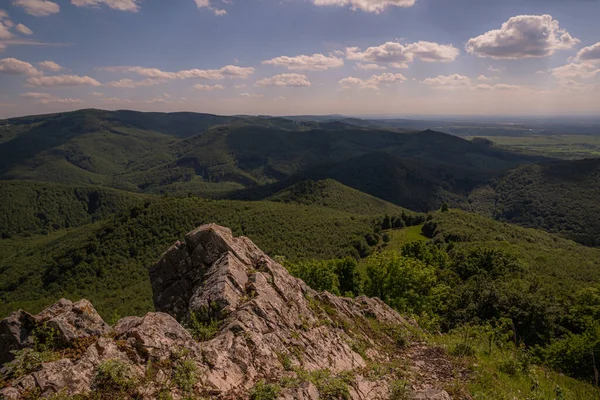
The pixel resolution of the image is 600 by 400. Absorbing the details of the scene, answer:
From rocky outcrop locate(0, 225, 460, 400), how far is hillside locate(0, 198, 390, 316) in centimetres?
6928

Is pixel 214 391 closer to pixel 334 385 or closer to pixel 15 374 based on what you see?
pixel 334 385

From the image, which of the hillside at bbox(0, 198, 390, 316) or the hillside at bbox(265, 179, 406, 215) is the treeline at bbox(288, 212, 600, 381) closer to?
the hillside at bbox(0, 198, 390, 316)

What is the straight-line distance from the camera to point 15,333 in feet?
36.9

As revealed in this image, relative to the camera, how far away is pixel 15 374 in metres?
8.96

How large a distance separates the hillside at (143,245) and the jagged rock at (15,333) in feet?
237

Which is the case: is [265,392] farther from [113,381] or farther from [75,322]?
[75,322]

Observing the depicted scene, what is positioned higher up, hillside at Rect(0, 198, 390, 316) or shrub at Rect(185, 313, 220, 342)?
shrub at Rect(185, 313, 220, 342)

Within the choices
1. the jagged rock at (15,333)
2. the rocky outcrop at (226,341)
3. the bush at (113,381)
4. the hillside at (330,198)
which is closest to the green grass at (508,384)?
the rocky outcrop at (226,341)

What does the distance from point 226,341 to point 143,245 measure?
4080 inches

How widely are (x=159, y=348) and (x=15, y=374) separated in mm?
3776

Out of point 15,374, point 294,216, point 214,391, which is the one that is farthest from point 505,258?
point 294,216

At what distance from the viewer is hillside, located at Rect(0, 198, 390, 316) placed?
300ft

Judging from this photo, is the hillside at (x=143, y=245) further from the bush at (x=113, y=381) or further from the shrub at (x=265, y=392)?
the shrub at (x=265, y=392)

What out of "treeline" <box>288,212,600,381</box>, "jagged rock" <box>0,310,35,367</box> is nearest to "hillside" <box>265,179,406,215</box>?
"treeline" <box>288,212,600,381</box>
